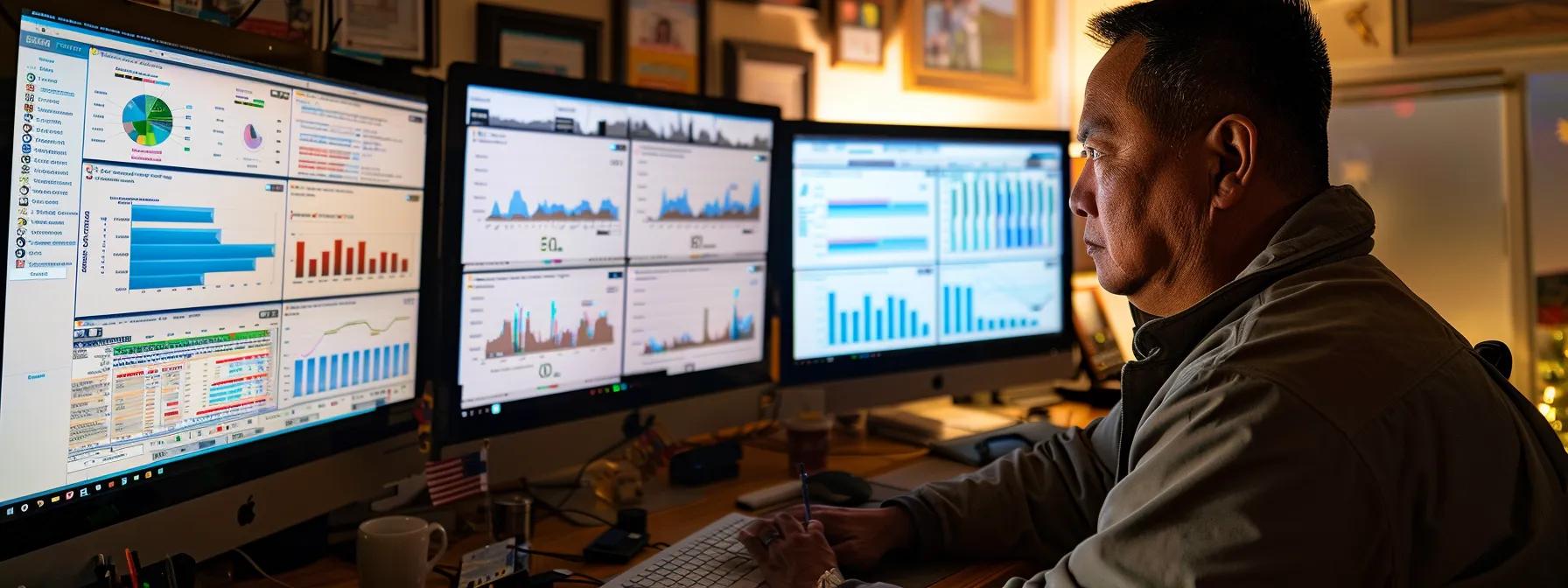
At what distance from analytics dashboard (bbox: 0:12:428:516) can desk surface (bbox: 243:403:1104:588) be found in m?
0.19

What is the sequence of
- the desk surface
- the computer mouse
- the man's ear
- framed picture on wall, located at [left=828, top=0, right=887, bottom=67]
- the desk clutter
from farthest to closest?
framed picture on wall, located at [left=828, top=0, right=887, bottom=67], the computer mouse, the desk surface, the man's ear, the desk clutter

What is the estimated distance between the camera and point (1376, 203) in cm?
264

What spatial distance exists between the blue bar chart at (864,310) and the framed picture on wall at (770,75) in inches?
19.7

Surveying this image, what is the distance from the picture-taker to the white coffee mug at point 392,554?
1054 mm

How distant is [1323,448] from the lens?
73cm

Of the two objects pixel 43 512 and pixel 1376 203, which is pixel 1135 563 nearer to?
pixel 43 512

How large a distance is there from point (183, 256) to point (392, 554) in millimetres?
358

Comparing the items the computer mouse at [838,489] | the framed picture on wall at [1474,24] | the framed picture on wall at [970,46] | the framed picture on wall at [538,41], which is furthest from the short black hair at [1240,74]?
the framed picture on wall at [1474,24]

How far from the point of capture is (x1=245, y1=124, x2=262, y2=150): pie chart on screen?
3.30 ft

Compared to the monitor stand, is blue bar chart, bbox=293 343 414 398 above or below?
above

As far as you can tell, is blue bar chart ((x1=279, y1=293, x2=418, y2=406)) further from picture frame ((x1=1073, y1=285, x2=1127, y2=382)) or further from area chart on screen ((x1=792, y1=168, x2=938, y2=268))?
picture frame ((x1=1073, y1=285, x2=1127, y2=382))

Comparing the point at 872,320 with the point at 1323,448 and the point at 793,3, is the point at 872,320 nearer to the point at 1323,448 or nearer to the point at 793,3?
the point at 793,3

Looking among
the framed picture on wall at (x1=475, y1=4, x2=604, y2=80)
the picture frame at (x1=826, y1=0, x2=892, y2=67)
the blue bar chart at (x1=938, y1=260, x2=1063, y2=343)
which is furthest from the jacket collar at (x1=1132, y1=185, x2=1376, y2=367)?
the picture frame at (x1=826, y1=0, x2=892, y2=67)

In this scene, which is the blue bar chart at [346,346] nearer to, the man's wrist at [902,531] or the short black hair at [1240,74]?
the man's wrist at [902,531]
